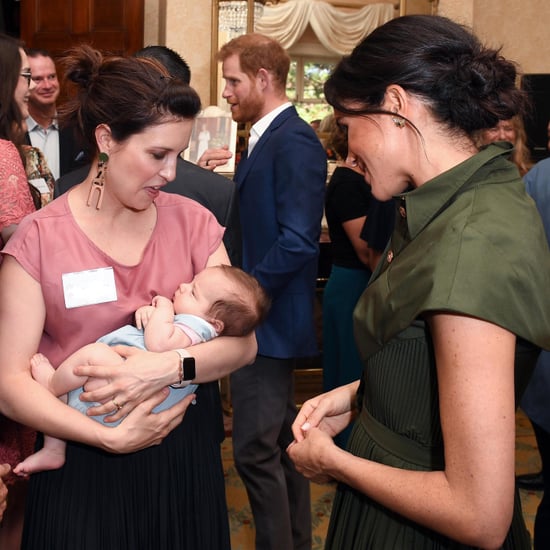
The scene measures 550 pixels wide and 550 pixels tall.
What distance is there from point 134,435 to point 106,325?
272 mm

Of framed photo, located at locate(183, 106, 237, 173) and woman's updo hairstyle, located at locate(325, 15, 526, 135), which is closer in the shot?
woman's updo hairstyle, located at locate(325, 15, 526, 135)

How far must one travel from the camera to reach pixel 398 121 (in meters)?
1.38

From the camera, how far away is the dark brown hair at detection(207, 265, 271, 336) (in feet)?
6.38

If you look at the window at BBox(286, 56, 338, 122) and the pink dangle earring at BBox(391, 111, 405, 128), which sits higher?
the pink dangle earring at BBox(391, 111, 405, 128)

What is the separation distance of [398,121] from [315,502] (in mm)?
2975

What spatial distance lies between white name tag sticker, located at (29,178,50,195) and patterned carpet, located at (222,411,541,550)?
5.73 feet

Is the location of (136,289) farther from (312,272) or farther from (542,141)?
(542,141)

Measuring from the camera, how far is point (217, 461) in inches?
78.3

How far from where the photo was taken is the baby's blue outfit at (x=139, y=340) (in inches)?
70.1

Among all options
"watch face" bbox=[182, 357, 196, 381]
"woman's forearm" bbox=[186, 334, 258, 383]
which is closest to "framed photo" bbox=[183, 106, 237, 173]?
"woman's forearm" bbox=[186, 334, 258, 383]

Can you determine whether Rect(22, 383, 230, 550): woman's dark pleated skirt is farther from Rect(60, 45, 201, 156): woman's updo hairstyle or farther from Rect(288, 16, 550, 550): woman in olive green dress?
Rect(60, 45, 201, 156): woman's updo hairstyle

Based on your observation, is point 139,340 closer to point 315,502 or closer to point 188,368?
point 188,368

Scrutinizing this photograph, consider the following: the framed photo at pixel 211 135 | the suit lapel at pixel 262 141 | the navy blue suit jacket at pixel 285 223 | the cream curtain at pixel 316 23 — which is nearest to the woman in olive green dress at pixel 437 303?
the navy blue suit jacket at pixel 285 223

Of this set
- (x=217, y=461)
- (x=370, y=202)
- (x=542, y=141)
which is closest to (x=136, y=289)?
(x=217, y=461)
